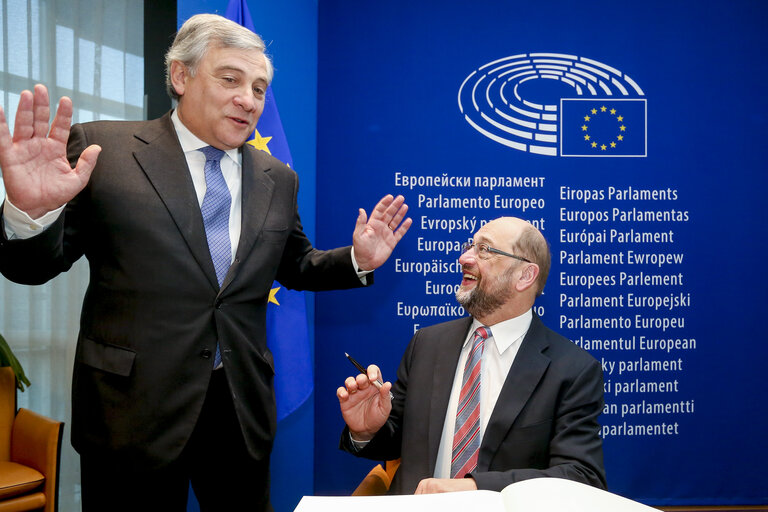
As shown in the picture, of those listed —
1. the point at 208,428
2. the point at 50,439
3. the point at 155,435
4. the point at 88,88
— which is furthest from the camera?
the point at 88,88

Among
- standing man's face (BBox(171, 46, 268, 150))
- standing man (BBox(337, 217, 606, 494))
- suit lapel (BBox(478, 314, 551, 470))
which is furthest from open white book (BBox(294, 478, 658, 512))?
standing man's face (BBox(171, 46, 268, 150))

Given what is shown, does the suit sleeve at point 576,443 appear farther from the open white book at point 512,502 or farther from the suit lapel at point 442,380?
the open white book at point 512,502

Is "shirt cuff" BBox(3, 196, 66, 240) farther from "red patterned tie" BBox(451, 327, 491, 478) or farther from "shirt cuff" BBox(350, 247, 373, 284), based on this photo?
"red patterned tie" BBox(451, 327, 491, 478)

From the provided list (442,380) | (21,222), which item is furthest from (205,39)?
(442,380)

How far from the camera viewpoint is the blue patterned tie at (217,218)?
5.93 ft

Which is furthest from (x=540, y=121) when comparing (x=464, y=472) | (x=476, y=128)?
(x=464, y=472)

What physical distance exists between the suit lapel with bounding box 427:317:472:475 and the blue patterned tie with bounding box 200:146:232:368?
784 mm

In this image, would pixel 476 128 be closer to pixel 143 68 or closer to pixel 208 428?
pixel 143 68

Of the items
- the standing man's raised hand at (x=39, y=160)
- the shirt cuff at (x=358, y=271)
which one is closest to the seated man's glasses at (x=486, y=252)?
the shirt cuff at (x=358, y=271)

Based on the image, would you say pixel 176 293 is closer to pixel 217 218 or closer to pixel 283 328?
pixel 217 218

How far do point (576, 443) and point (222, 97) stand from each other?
1.55m

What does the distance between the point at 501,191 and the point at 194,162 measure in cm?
234

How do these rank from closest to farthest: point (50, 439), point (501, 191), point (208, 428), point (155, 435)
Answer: point (155, 435)
point (208, 428)
point (50, 439)
point (501, 191)

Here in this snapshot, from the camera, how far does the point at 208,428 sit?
5.92 feet
